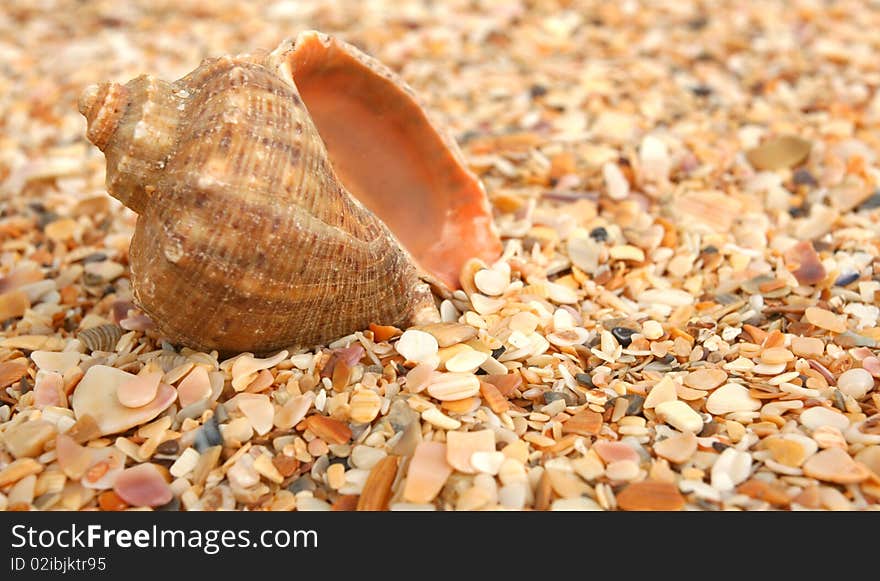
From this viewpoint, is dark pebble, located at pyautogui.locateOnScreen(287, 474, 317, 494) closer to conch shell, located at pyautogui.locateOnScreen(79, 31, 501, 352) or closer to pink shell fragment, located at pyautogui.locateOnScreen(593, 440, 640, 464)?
conch shell, located at pyautogui.locateOnScreen(79, 31, 501, 352)

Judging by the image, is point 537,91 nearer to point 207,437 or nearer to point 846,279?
point 846,279

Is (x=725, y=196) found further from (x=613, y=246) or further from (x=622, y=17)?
(x=622, y=17)

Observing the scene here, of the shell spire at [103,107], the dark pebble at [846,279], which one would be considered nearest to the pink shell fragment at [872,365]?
the dark pebble at [846,279]

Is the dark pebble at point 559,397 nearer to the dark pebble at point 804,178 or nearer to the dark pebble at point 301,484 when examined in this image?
the dark pebble at point 301,484

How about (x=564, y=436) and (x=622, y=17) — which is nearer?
(x=564, y=436)

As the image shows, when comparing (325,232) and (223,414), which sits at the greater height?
(325,232)

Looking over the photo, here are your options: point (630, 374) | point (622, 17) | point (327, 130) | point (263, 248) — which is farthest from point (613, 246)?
point (622, 17)
